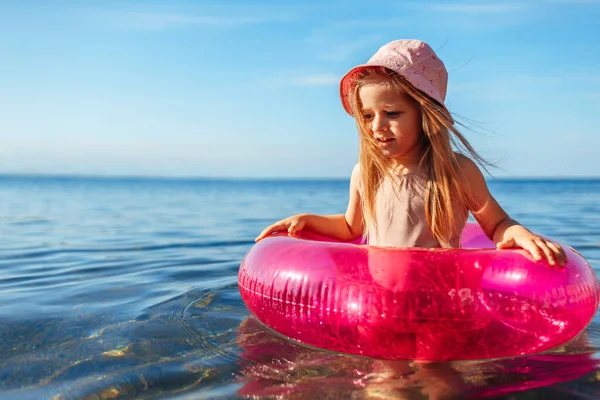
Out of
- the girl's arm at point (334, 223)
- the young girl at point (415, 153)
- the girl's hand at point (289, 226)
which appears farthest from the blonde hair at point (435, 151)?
the girl's hand at point (289, 226)

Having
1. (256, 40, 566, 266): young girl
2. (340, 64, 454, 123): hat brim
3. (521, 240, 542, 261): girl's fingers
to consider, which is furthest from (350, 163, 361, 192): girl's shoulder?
(521, 240, 542, 261): girl's fingers

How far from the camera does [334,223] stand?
11.8 ft

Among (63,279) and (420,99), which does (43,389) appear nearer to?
(420,99)

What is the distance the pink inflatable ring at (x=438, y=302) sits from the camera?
Answer: 234cm

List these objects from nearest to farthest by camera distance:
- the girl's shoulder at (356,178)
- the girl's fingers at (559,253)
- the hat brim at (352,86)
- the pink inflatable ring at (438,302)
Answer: the pink inflatable ring at (438,302) < the girl's fingers at (559,253) < the hat brim at (352,86) < the girl's shoulder at (356,178)

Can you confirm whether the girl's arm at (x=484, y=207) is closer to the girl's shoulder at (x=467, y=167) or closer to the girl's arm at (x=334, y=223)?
the girl's shoulder at (x=467, y=167)

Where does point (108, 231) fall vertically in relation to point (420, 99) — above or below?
below

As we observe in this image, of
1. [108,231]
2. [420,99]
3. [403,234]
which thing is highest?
[420,99]

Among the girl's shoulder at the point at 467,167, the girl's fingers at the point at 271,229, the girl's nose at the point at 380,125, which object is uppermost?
the girl's nose at the point at 380,125

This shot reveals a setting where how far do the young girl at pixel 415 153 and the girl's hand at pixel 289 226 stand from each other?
1.62 feet

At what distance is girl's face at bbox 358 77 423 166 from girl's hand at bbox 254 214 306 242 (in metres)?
0.70

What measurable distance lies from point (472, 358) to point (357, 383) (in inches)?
18.9

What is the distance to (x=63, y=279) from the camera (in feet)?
14.8

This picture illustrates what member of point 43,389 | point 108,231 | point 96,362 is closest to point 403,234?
point 96,362
